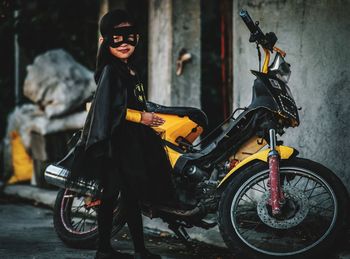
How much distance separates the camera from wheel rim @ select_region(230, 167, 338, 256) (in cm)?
446

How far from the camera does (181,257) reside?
5.11m

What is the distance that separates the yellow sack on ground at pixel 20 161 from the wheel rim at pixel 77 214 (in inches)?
153

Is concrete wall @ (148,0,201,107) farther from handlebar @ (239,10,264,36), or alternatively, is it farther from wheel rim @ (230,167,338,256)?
handlebar @ (239,10,264,36)

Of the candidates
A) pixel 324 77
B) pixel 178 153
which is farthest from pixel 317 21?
pixel 178 153

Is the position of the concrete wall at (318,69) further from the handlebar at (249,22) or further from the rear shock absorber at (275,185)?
the rear shock absorber at (275,185)

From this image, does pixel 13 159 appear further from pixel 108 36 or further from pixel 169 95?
pixel 108 36

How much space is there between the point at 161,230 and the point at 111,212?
1699 millimetres

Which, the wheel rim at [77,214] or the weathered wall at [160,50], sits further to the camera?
the weathered wall at [160,50]

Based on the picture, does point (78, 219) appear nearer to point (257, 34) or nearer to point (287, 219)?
point (287, 219)

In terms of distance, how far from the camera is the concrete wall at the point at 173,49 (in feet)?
24.6

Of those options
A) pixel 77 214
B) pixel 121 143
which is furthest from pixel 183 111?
pixel 77 214

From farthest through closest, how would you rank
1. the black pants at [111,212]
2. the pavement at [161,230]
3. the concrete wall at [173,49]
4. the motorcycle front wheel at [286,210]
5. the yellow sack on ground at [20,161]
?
the yellow sack on ground at [20,161] → the concrete wall at [173,49] → the pavement at [161,230] → the black pants at [111,212] → the motorcycle front wheel at [286,210]

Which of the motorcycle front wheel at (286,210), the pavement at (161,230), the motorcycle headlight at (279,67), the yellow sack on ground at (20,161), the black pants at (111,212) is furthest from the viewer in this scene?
the yellow sack on ground at (20,161)

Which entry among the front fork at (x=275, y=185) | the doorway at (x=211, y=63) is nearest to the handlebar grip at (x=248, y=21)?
the front fork at (x=275, y=185)
